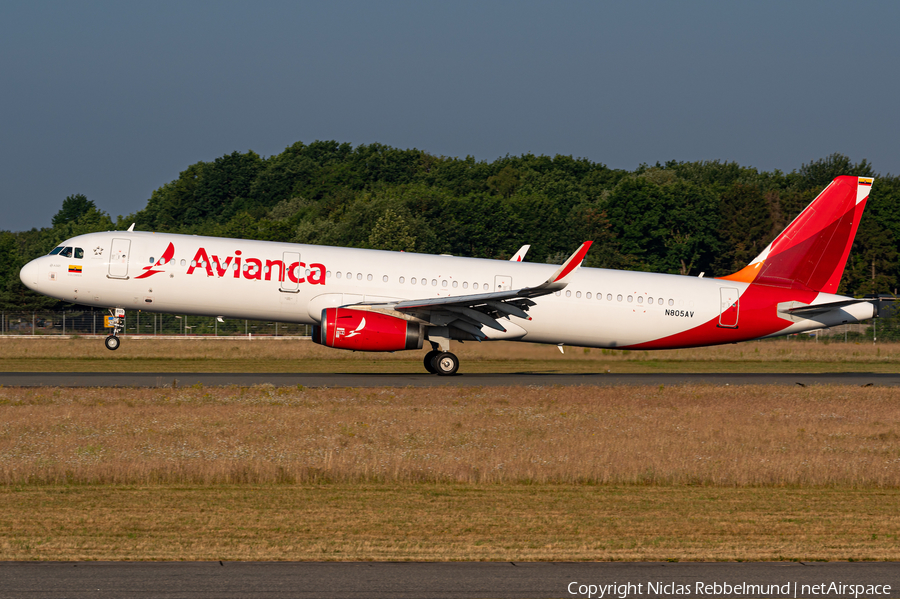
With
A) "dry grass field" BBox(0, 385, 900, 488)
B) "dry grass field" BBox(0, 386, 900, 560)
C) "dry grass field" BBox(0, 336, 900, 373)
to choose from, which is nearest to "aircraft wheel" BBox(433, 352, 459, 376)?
"dry grass field" BBox(0, 336, 900, 373)

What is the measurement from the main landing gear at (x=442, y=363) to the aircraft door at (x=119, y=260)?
10.7 m

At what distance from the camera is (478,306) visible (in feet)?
103

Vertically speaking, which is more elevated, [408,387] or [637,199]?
[637,199]

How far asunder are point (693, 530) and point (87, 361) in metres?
35.8

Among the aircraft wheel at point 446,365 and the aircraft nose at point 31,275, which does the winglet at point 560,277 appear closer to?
the aircraft wheel at point 446,365

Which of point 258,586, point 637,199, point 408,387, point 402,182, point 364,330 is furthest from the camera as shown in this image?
point 402,182

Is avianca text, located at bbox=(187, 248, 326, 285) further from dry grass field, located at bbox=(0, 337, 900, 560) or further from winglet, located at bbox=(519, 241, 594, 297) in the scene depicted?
winglet, located at bbox=(519, 241, 594, 297)

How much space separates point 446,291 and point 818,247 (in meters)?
14.2

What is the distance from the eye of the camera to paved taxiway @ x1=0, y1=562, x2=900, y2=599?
29.6ft

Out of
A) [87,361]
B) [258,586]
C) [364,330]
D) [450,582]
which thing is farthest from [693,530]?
[87,361]

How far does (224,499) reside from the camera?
1448 cm

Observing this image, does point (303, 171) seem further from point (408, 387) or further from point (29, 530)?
point (29, 530)

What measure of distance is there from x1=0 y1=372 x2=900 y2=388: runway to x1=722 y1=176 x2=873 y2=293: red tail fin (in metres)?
3.67

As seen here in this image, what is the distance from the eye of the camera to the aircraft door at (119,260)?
3148cm
